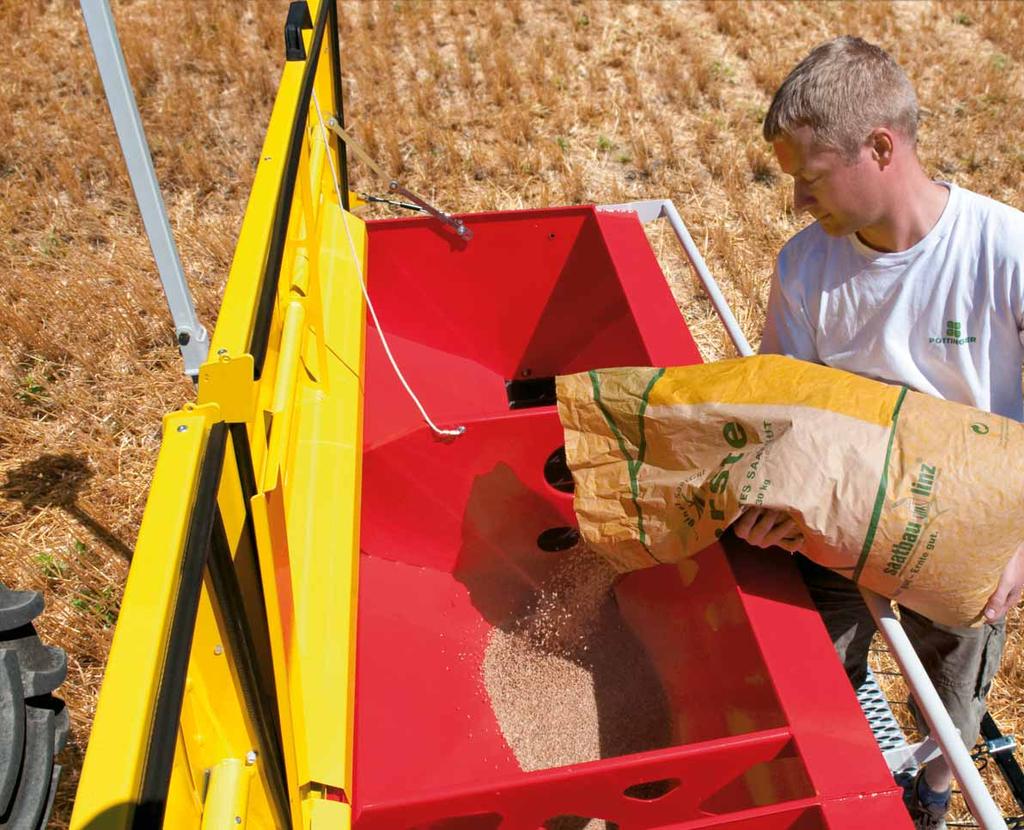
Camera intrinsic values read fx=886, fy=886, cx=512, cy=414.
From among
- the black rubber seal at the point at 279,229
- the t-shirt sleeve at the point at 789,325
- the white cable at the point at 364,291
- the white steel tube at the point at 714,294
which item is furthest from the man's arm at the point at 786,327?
the black rubber seal at the point at 279,229

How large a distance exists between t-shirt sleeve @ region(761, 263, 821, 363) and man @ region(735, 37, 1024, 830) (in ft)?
0.06

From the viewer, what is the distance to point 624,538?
6.00ft

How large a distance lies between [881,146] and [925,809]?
156 centimetres

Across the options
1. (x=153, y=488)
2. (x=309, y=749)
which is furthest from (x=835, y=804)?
(x=153, y=488)

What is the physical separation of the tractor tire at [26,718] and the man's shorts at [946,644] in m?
1.42

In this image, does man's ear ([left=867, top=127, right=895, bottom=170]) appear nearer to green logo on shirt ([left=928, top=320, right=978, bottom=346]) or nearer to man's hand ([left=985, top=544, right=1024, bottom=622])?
green logo on shirt ([left=928, top=320, right=978, bottom=346])

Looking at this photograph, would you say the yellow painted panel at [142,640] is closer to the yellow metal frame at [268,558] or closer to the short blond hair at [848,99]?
the yellow metal frame at [268,558]

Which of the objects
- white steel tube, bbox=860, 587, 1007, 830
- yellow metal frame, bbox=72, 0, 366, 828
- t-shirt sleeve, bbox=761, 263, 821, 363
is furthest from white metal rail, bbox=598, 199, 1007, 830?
yellow metal frame, bbox=72, 0, 366, 828

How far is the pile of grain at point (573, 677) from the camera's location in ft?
7.27

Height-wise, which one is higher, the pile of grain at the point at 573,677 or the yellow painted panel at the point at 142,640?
the pile of grain at the point at 573,677

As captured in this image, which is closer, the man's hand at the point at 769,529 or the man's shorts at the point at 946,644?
the man's hand at the point at 769,529

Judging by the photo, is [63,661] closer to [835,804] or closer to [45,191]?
[835,804]

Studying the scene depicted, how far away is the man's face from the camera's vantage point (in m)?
1.65

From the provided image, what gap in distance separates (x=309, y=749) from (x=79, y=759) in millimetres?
1164
